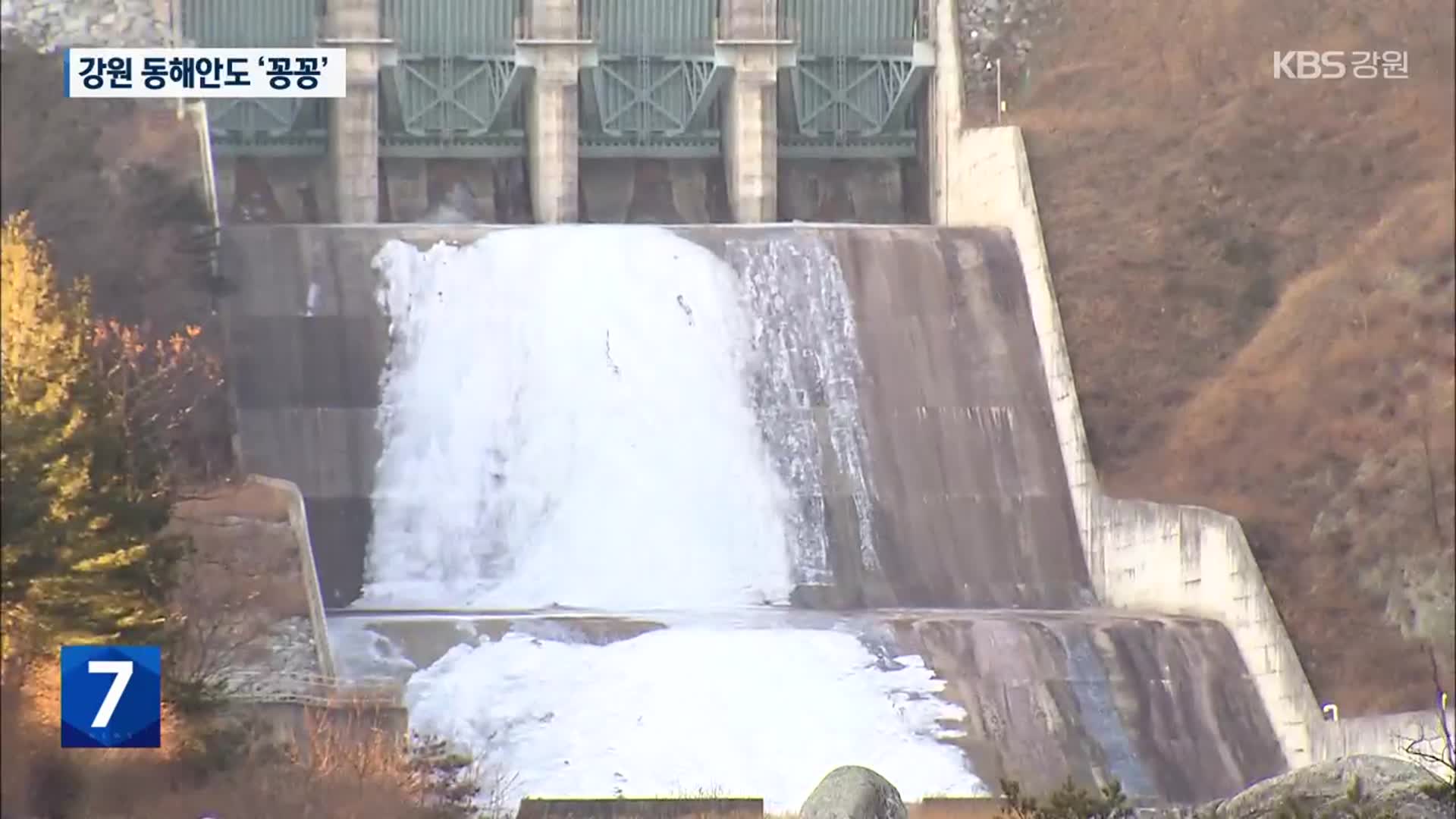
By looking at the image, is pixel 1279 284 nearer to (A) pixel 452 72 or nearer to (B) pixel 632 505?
(B) pixel 632 505

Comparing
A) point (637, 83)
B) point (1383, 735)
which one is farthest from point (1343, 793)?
point (637, 83)

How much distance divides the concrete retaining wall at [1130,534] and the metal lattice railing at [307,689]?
948 cm

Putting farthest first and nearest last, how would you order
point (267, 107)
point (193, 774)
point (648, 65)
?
point (648, 65) → point (267, 107) → point (193, 774)

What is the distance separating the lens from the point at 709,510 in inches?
1517

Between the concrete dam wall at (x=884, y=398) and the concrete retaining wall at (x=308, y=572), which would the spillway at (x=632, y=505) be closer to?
the concrete dam wall at (x=884, y=398)

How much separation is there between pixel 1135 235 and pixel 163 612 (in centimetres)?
2021

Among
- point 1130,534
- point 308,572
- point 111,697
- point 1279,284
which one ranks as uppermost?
point 1279,284

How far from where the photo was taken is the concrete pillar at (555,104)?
46219 mm

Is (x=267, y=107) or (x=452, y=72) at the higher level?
(x=452, y=72)

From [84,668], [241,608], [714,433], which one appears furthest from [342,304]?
[84,668]

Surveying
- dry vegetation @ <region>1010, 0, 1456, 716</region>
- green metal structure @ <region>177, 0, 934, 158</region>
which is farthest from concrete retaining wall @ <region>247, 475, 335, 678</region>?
green metal structure @ <region>177, 0, 934, 158</region>

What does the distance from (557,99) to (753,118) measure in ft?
9.90

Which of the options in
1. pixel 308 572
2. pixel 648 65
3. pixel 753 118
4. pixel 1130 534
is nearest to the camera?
pixel 308 572

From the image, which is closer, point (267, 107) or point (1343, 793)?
point (1343, 793)
